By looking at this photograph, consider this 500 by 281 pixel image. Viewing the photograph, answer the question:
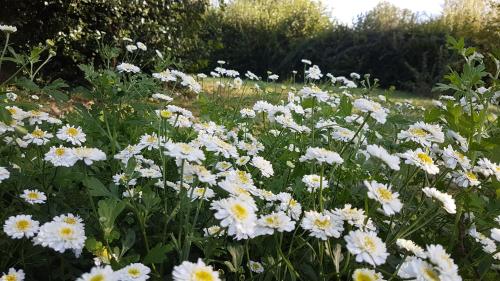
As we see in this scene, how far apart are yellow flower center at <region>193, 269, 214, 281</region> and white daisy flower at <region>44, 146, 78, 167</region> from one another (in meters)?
0.60

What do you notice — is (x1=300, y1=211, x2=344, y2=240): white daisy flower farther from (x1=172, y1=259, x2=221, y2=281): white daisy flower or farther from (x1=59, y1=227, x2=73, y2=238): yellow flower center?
(x1=59, y1=227, x2=73, y2=238): yellow flower center

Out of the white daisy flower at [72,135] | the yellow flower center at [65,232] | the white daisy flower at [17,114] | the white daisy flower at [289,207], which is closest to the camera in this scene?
the yellow flower center at [65,232]

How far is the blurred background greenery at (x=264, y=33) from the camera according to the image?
574 centimetres

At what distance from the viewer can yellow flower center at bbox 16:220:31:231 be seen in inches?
54.6

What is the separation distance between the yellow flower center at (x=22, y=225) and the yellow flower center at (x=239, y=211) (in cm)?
64

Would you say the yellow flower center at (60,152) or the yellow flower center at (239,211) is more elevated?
the yellow flower center at (239,211)

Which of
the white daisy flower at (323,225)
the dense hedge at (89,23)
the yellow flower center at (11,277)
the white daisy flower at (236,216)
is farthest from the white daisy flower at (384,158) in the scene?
the dense hedge at (89,23)

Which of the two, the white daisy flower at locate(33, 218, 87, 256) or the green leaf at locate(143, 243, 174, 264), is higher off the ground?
the white daisy flower at locate(33, 218, 87, 256)

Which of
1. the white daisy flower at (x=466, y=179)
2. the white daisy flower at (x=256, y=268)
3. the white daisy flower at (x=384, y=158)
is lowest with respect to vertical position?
the white daisy flower at (x=256, y=268)

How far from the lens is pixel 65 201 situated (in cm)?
178

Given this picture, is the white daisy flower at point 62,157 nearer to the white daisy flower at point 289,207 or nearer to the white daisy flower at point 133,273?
the white daisy flower at point 133,273

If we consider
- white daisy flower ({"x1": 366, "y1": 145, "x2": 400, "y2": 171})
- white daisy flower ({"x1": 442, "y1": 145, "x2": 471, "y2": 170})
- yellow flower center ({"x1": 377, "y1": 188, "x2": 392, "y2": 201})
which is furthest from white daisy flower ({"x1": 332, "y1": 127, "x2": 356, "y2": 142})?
yellow flower center ({"x1": 377, "y1": 188, "x2": 392, "y2": 201})

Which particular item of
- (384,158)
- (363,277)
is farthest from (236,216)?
(384,158)

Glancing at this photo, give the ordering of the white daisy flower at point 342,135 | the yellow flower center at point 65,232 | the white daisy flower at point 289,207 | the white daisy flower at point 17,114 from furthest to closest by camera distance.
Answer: the white daisy flower at point 342,135 < the white daisy flower at point 17,114 < the white daisy flower at point 289,207 < the yellow flower center at point 65,232
